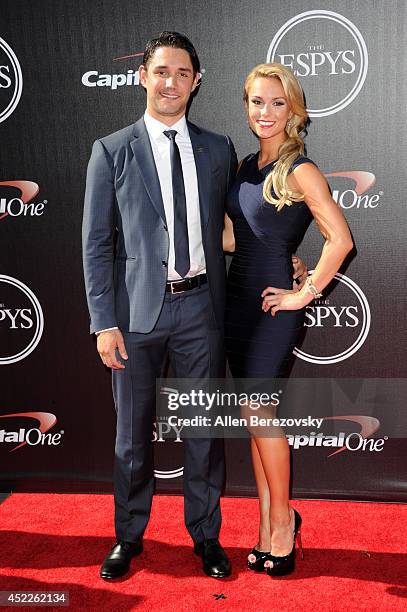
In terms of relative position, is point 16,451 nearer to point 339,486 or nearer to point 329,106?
point 339,486

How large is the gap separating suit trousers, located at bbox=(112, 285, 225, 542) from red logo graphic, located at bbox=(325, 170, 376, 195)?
3.43 ft

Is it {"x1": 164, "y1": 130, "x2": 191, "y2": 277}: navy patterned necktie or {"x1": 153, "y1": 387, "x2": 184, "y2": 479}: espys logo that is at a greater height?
{"x1": 164, "y1": 130, "x2": 191, "y2": 277}: navy patterned necktie

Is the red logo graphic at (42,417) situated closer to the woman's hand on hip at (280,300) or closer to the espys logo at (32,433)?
the espys logo at (32,433)

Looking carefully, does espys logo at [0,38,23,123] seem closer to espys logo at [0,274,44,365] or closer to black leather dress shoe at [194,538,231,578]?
espys logo at [0,274,44,365]

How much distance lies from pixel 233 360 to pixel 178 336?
9.6 inches

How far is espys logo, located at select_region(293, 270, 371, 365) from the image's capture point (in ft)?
11.4

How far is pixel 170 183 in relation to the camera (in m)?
2.71

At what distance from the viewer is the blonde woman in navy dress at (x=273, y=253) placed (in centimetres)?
259

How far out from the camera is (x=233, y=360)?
281 cm

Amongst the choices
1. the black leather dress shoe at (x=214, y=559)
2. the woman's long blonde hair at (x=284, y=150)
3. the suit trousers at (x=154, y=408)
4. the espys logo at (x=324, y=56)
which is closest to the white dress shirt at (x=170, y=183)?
the suit trousers at (x=154, y=408)

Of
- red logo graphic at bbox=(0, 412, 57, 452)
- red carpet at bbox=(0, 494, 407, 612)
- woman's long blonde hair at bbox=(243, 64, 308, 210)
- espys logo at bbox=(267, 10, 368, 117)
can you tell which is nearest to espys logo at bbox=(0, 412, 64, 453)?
red logo graphic at bbox=(0, 412, 57, 452)

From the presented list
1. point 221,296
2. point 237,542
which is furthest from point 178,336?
point 237,542

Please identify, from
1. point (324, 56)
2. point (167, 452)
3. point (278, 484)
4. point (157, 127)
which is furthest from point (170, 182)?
point (167, 452)

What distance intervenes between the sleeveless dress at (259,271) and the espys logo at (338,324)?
0.78 meters
